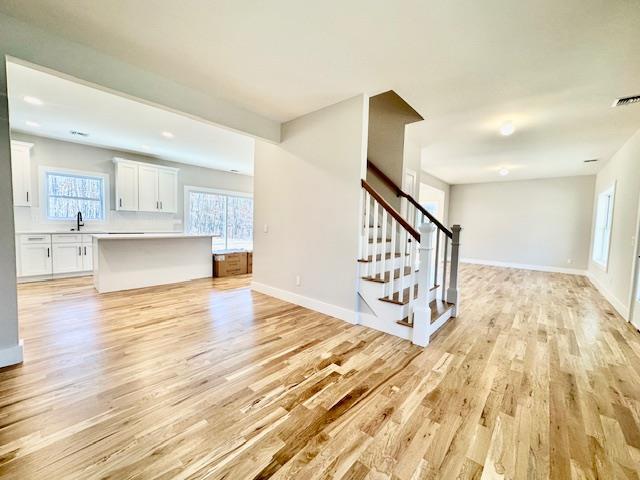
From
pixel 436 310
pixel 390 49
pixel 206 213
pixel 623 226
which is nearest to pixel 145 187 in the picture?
pixel 206 213

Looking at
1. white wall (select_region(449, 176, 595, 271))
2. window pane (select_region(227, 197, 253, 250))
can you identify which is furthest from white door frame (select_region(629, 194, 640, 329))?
window pane (select_region(227, 197, 253, 250))

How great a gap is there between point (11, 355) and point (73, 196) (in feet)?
14.5

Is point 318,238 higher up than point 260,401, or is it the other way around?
point 318,238

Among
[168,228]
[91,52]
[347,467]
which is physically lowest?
[347,467]

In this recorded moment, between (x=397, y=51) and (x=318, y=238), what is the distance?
6.81 feet

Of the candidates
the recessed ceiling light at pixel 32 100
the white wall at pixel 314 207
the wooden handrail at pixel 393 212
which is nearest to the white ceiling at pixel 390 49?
the white wall at pixel 314 207

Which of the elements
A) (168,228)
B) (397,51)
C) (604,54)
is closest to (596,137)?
(604,54)

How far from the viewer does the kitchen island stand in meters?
4.07

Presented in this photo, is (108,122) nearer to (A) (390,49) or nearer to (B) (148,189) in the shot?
(B) (148,189)

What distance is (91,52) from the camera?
231 centimetres

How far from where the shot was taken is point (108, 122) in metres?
4.05

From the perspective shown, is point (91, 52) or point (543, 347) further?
point (543, 347)

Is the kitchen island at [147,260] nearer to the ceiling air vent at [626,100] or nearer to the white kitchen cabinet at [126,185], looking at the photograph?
the white kitchen cabinet at [126,185]

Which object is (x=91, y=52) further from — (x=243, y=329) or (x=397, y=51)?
(x=243, y=329)
